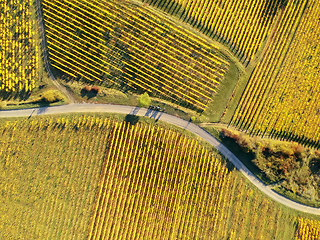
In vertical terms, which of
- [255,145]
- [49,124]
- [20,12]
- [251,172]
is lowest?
[49,124]

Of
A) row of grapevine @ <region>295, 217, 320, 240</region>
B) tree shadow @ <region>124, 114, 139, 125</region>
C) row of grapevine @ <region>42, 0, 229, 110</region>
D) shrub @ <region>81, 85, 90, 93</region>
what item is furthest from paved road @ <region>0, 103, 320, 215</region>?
row of grapevine @ <region>42, 0, 229, 110</region>

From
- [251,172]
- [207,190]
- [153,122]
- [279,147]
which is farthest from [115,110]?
[279,147]

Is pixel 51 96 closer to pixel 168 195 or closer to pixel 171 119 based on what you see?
pixel 171 119

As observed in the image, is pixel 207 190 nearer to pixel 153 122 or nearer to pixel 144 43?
pixel 153 122

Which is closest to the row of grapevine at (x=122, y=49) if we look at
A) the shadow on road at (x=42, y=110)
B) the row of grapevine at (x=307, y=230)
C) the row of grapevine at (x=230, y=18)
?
the row of grapevine at (x=230, y=18)

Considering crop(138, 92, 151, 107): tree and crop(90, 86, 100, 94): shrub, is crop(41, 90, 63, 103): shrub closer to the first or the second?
crop(90, 86, 100, 94): shrub

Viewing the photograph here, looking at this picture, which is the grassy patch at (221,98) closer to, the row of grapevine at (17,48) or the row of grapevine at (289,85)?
the row of grapevine at (289,85)

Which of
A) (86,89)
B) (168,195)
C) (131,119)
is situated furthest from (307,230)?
(86,89)
